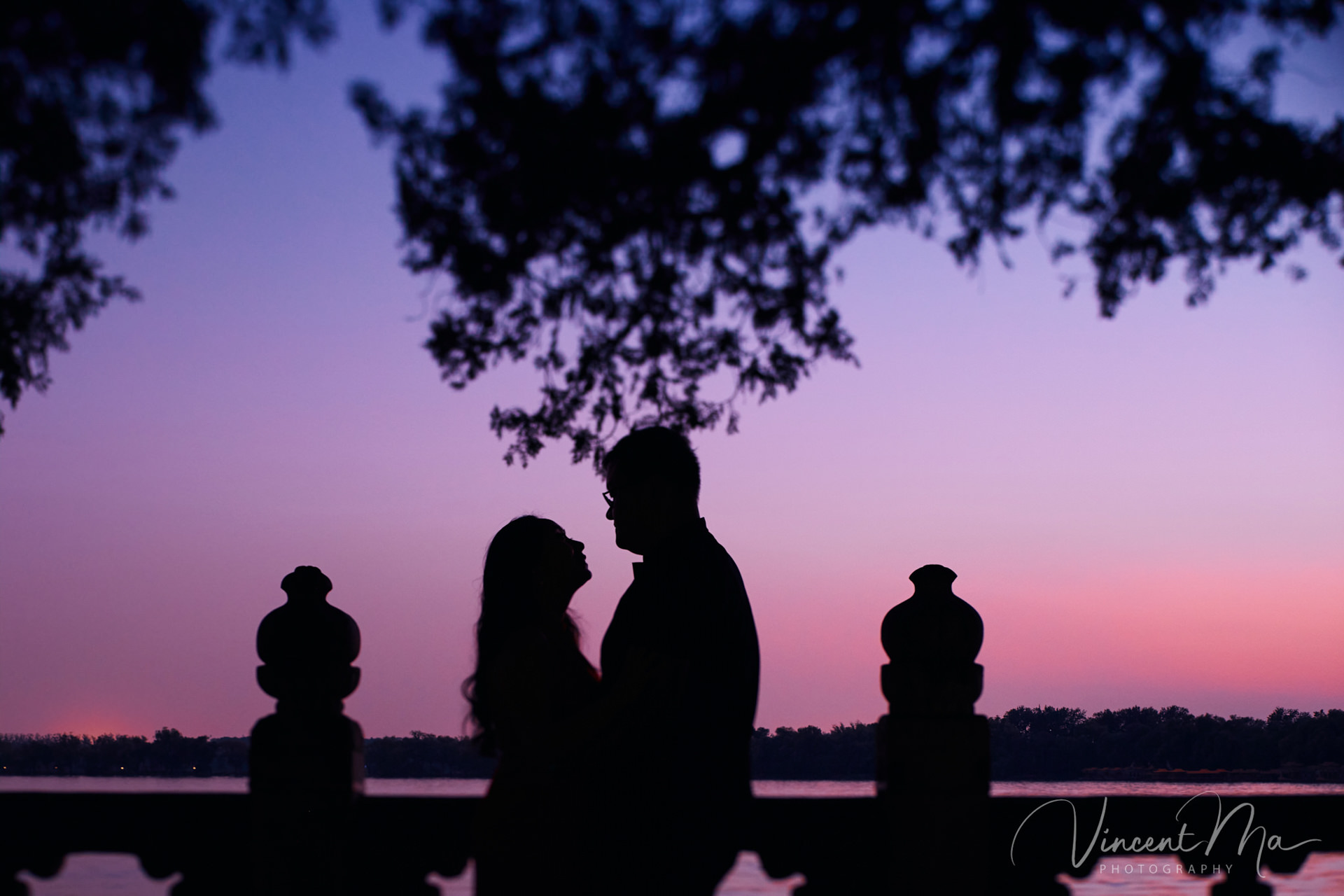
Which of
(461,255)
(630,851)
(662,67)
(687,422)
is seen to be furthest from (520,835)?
(662,67)

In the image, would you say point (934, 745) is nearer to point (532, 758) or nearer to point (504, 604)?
point (532, 758)

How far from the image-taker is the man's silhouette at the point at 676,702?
4332 mm

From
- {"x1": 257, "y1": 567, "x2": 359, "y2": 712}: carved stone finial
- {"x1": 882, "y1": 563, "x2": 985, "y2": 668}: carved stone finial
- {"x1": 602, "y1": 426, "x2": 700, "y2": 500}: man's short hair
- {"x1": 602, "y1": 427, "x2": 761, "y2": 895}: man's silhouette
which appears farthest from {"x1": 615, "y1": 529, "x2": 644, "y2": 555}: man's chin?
{"x1": 257, "y1": 567, "x2": 359, "y2": 712}: carved stone finial

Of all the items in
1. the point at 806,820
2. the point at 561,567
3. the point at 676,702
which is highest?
the point at 561,567

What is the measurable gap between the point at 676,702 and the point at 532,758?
2.10ft

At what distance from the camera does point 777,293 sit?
5.15m

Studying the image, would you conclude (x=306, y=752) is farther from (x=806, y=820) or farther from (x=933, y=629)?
(x=933, y=629)

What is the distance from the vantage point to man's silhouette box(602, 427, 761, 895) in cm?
433

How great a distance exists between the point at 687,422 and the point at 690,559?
105 centimetres

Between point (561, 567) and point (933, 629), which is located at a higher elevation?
point (561, 567)

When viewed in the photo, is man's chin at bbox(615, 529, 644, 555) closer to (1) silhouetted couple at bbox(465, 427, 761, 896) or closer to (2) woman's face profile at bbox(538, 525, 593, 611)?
(1) silhouetted couple at bbox(465, 427, 761, 896)

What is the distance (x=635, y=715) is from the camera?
435 cm

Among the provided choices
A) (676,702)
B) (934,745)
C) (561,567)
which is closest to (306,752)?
(561,567)

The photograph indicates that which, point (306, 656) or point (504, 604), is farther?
point (306, 656)
